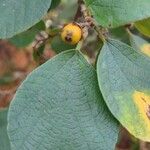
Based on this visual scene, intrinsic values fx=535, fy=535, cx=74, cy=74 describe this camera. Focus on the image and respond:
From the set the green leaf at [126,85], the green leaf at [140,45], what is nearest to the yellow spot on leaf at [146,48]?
the green leaf at [140,45]

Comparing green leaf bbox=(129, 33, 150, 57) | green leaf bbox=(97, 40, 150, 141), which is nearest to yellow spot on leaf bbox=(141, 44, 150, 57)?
green leaf bbox=(129, 33, 150, 57)

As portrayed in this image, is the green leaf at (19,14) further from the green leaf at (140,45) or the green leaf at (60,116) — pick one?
the green leaf at (140,45)

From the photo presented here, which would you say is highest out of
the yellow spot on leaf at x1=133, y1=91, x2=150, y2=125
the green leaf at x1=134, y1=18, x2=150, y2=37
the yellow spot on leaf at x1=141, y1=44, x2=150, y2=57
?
the green leaf at x1=134, y1=18, x2=150, y2=37

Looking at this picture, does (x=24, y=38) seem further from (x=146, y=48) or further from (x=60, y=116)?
(x=60, y=116)

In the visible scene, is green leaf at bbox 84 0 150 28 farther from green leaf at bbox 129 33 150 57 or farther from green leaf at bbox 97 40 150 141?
green leaf at bbox 129 33 150 57

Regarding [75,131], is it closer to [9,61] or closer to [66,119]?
[66,119]

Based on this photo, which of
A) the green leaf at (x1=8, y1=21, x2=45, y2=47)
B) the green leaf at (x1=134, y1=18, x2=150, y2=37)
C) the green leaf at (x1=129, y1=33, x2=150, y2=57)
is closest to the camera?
the green leaf at (x1=134, y1=18, x2=150, y2=37)

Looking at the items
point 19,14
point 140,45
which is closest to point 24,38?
point 140,45

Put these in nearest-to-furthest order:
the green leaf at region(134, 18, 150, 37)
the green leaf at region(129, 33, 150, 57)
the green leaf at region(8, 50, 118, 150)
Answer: the green leaf at region(8, 50, 118, 150) → the green leaf at region(134, 18, 150, 37) → the green leaf at region(129, 33, 150, 57)
